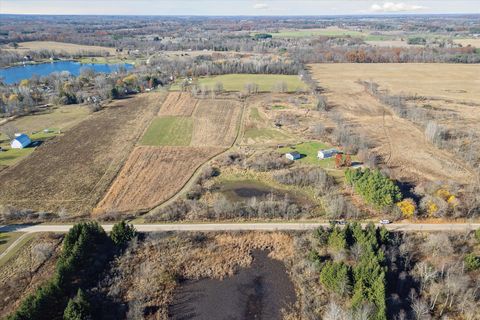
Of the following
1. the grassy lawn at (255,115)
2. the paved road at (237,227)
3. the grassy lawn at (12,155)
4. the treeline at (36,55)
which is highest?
the treeline at (36,55)

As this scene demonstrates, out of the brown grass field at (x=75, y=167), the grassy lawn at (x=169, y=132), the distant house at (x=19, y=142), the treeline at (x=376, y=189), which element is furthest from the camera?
the grassy lawn at (x=169, y=132)

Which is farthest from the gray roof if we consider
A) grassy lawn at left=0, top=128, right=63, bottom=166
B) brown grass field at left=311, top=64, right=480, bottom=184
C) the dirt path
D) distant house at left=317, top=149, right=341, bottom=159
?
brown grass field at left=311, top=64, right=480, bottom=184

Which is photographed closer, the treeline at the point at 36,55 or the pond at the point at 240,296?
the pond at the point at 240,296

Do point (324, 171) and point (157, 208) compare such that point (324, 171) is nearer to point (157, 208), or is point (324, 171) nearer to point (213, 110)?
point (157, 208)

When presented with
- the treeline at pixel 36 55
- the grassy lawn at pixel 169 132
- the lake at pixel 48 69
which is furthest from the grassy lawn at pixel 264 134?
the treeline at pixel 36 55

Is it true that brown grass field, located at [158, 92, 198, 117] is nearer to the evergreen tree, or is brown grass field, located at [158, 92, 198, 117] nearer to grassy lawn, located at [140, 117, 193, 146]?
grassy lawn, located at [140, 117, 193, 146]

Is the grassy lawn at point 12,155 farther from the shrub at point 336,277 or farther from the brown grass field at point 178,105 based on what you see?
the shrub at point 336,277

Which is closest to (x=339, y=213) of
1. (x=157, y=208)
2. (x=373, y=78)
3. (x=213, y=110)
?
(x=157, y=208)
